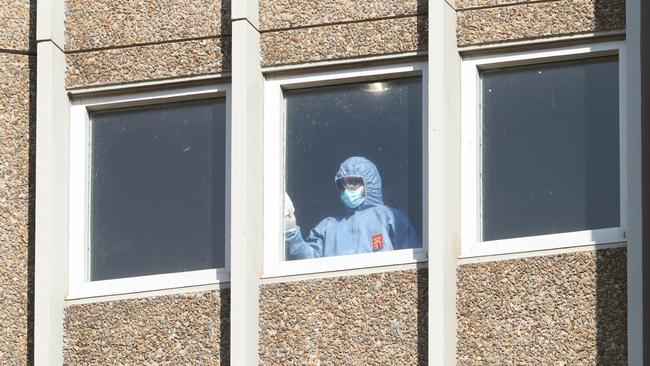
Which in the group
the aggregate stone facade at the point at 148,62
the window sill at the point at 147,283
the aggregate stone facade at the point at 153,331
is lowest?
the aggregate stone facade at the point at 153,331

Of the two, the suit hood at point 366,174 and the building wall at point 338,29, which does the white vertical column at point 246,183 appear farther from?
the suit hood at point 366,174

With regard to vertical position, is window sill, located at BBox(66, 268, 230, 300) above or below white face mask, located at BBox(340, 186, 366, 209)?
below

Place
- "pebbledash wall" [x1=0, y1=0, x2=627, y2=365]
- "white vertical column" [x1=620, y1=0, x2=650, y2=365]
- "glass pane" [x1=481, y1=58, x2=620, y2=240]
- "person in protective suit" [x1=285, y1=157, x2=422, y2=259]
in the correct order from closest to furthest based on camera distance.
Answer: "white vertical column" [x1=620, y1=0, x2=650, y2=365], "pebbledash wall" [x1=0, y1=0, x2=627, y2=365], "glass pane" [x1=481, y1=58, x2=620, y2=240], "person in protective suit" [x1=285, y1=157, x2=422, y2=259]

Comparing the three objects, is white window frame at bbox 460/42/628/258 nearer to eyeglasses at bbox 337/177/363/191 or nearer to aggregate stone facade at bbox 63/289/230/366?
eyeglasses at bbox 337/177/363/191

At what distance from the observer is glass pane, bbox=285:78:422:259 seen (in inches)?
544

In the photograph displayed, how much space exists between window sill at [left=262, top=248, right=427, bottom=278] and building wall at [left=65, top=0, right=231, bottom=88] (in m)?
1.34

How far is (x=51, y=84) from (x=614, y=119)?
3.62 meters

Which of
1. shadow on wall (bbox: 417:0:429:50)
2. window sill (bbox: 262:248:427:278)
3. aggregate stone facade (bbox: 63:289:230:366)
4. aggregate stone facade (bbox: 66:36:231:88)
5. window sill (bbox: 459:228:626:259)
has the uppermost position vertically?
shadow on wall (bbox: 417:0:429:50)

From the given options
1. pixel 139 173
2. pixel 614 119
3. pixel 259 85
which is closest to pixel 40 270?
pixel 139 173

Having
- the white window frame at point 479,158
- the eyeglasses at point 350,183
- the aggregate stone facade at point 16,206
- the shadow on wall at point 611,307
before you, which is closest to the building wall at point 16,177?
the aggregate stone facade at point 16,206

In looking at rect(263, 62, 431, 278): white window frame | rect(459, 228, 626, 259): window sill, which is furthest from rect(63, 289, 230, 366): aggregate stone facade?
rect(459, 228, 626, 259): window sill

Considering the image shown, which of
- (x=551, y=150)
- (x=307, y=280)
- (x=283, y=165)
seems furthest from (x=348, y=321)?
(x=551, y=150)

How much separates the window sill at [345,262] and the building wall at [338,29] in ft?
4.14

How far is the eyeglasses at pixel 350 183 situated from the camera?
13969mm
